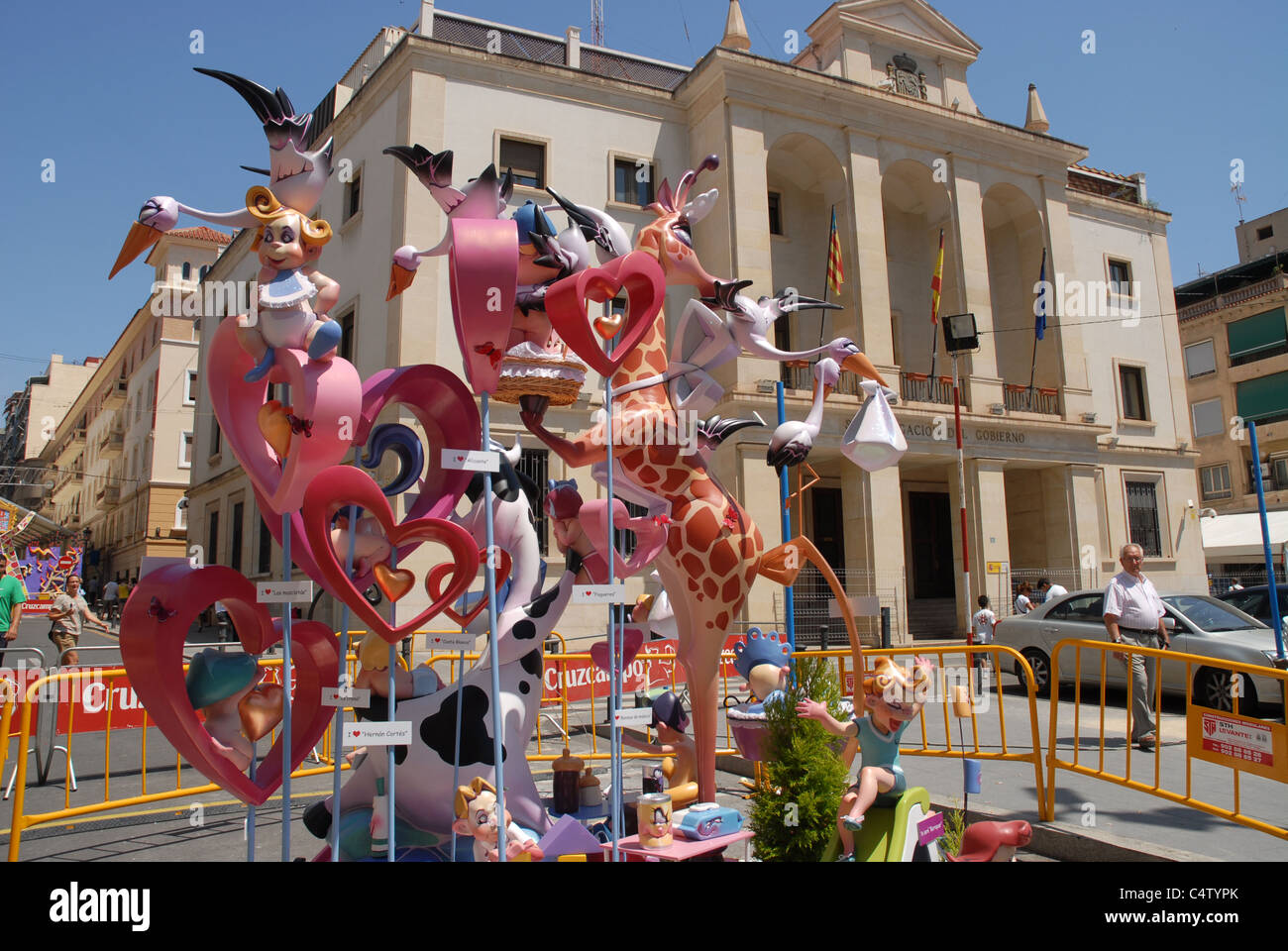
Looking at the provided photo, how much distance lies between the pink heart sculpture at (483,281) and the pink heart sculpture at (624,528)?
4.11 feet

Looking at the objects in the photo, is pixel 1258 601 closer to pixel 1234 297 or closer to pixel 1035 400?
pixel 1035 400

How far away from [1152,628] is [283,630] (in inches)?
306

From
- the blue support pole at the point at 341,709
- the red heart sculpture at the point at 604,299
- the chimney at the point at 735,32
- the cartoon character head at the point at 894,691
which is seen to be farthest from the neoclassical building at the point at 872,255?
the cartoon character head at the point at 894,691

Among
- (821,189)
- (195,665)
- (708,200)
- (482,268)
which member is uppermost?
(821,189)

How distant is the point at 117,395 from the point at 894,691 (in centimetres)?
5140

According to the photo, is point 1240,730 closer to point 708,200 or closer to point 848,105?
point 708,200

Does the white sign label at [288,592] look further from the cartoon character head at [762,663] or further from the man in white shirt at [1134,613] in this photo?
the man in white shirt at [1134,613]

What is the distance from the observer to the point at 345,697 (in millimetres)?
3689

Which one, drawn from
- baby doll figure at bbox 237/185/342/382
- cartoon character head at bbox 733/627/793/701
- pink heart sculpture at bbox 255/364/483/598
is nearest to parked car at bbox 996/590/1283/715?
cartoon character head at bbox 733/627/793/701

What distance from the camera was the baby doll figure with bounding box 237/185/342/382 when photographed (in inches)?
147

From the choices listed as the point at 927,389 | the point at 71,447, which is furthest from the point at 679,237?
the point at 71,447

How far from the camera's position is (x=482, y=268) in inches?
151

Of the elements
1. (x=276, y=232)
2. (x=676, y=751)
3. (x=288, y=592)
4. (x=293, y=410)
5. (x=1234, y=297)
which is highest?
(x=1234, y=297)
